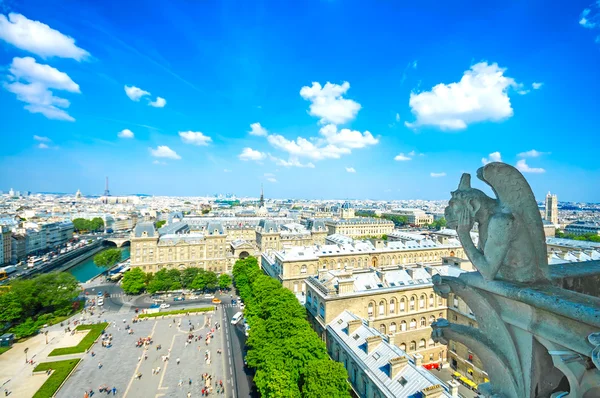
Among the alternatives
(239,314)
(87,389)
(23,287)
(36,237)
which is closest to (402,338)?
(239,314)

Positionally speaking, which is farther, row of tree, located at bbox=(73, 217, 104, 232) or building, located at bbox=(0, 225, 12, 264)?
row of tree, located at bbox=(73, 217, 104, 232)

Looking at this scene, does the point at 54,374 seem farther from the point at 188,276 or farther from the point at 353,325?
the point at 353,325

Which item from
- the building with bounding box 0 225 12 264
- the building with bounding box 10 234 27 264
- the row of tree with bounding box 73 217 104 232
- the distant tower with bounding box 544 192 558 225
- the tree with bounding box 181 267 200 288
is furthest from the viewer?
the row of tree with bounding box 73 217 104 232

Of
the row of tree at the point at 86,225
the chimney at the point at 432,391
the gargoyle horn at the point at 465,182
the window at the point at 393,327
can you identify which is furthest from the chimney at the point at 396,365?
the row of tree at the point at 86,225

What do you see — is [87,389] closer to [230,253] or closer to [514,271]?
[514,271]

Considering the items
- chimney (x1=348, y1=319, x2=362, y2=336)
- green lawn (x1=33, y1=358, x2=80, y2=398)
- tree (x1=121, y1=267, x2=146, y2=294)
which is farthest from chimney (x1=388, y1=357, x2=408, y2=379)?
tree (x1=121, y1=267, x2=146, y2=294)

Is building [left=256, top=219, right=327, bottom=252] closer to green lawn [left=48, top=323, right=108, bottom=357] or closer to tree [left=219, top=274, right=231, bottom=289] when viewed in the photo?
tree [left=219, top=274, right=231, bottom=289]
